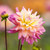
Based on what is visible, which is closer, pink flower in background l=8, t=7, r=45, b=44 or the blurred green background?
pink flower in background l=8, t=7, r=45, b=44

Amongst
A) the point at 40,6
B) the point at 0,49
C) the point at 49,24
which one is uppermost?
the point at 40,6

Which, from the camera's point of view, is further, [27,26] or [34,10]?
[34,10]

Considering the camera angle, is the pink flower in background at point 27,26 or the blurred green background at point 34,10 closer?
the pink flower in background at point 27,26

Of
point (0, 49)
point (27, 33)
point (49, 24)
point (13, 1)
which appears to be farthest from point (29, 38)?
point (13, 1)

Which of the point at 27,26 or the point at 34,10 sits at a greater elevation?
the point at 34,10

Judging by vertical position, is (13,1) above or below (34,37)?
above

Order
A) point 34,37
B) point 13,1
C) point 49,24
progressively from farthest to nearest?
point 13,1
point 49,24
point 34,37

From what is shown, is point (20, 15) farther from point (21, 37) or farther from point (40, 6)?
point (40, 6)

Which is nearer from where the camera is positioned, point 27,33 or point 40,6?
point 27,33
